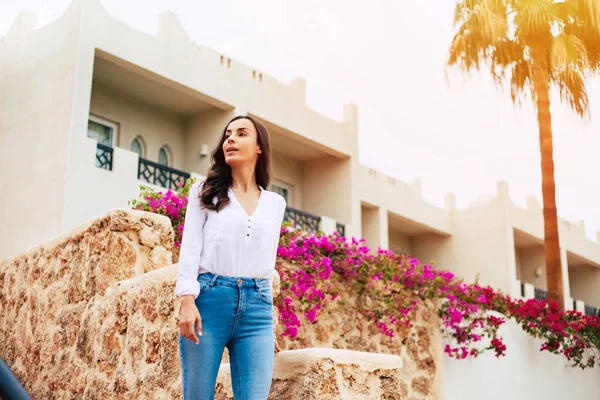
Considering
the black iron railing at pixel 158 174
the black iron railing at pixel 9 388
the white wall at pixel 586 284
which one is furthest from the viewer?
the white wall at pixel 586 284

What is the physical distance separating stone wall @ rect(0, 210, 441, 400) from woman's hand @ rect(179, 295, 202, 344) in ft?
2.97

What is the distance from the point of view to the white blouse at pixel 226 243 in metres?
3.09

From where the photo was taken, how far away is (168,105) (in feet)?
48.6

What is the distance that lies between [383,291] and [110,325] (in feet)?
18.9

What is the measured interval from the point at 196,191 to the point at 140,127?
11.8 meters

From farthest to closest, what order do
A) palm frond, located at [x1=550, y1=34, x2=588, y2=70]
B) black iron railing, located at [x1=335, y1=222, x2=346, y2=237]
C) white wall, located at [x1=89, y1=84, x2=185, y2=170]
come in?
black iron railing, located at [x1=335, y1=222, x2=346, y2=237] → white wall, located at [x1=89, y1=84, x2=185, y2=170] → palm frond, located at [x1=550, y1=34, x2=588, y2=70]

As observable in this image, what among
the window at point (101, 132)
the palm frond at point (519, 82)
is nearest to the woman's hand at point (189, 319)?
the window at point (101, 132)

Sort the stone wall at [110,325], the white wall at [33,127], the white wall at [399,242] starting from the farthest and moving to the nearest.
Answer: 1. the white wall at [399,242]
2. the white wall at [33,127]
3. the stone wall at [110,325]

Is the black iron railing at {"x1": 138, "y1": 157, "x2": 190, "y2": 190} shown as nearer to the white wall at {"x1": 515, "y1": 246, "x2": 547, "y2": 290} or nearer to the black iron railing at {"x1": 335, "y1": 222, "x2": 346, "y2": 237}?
the black iron railing at {"x1": 335, "y1": 222, "x2": 346, "y2": 237}

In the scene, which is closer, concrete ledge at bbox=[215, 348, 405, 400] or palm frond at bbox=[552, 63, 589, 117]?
concrete ledge at bbox=[215, 348, 405, 400]

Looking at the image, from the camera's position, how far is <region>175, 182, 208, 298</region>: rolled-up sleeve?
2.99 m

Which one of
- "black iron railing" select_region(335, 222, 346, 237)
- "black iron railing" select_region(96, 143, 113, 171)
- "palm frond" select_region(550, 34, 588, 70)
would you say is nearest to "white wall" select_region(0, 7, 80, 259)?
"black iron railing" select_region(96, 143, 113, 171)

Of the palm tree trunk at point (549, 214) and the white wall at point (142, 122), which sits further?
the white wall at point (142, 122)

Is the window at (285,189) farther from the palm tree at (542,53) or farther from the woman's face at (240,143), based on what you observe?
the woman's face at (240,143)
